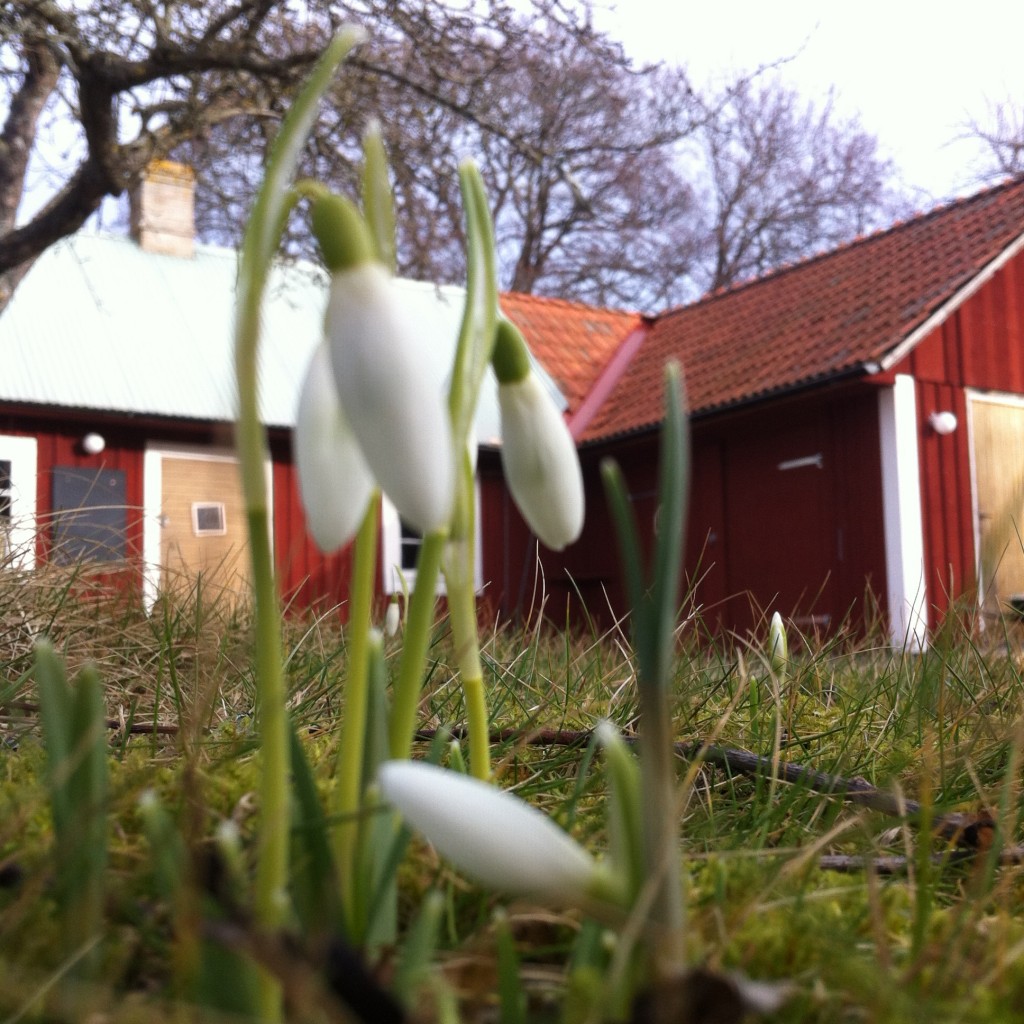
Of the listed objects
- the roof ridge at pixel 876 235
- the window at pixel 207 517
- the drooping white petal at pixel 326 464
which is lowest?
the drooping white petal at pixel 326 464

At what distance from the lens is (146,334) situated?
37.5 ft

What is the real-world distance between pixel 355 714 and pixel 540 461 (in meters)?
0.28

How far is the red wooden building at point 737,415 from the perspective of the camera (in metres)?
9.79

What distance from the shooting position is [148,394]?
10648 millimetres

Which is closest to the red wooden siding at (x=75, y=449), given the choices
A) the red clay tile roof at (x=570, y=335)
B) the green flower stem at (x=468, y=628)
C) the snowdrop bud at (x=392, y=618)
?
the red clay tile roof at (x=570, y=335)

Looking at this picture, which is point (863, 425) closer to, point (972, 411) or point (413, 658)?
point (972, 411)

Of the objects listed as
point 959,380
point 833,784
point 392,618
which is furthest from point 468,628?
point 959,380

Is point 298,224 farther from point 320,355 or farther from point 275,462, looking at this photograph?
point 320,355

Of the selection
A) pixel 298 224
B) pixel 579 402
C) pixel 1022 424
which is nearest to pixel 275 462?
pixel 298 224

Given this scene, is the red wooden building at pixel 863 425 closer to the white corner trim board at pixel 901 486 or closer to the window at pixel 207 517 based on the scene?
the white corner trim board at pixel 901 486

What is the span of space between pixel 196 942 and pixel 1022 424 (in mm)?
11228

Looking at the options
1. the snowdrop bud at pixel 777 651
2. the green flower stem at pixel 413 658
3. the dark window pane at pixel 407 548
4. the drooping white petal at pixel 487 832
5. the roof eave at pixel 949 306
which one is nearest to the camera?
the drooping white petal at pixel 487 832

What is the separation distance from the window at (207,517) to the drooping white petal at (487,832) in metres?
10.7

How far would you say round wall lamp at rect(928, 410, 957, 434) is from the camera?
9805 millimetres
